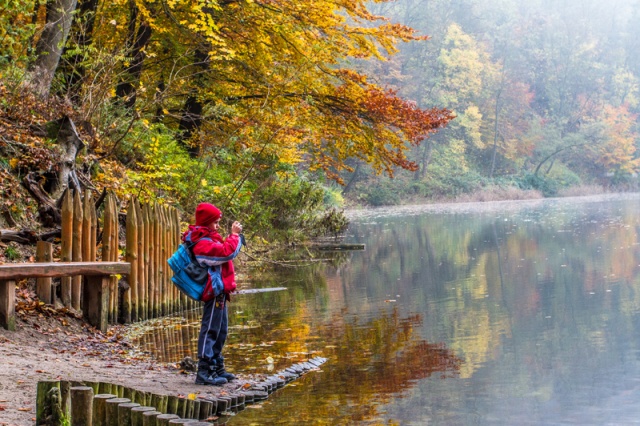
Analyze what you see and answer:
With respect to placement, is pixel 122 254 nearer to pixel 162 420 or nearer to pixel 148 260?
pixel 148 260

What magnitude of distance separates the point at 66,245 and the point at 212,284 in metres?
3.23

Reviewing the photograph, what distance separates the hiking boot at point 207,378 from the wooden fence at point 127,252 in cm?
308

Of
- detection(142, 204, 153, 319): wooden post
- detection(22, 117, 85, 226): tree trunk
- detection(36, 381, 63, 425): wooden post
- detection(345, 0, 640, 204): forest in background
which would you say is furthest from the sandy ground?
detection(345, 0, 640, 204): forest in background

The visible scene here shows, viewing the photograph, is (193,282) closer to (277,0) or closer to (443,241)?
(277,0)

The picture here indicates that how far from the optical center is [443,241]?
88.0 ft

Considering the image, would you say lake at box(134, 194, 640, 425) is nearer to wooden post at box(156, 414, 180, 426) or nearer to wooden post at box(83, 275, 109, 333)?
wooden post at box(83, 275, 109, 333)

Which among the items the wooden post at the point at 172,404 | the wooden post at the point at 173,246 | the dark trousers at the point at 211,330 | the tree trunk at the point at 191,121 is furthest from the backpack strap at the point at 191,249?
the tree trunk at the point at 191,121

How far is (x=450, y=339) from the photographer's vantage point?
10.6m

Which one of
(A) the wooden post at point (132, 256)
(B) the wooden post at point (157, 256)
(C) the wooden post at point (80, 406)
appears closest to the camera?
(C) the wooden post at point (80, 406)

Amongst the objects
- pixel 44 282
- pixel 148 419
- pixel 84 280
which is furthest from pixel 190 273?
pixel 84 280

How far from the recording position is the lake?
741cm

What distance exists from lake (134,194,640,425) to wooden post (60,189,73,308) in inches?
57.6

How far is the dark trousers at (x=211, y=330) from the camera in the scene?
7.58m

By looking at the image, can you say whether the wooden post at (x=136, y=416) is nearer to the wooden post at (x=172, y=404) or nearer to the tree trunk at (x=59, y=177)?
the wooden post at (x=172, y=404)
